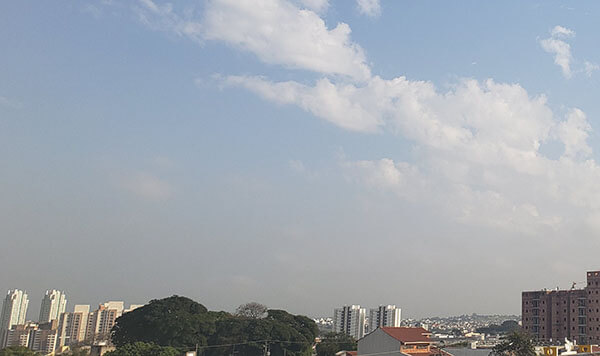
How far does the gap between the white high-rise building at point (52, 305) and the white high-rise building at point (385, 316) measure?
255 ft

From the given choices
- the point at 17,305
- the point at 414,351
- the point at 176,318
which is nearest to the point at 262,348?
the point at 176,318

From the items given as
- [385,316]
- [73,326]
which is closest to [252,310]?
[73,326]

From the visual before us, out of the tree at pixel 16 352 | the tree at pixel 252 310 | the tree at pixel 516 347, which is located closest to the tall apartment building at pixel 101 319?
the tree at pixel 252 310

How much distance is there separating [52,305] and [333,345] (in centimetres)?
10079

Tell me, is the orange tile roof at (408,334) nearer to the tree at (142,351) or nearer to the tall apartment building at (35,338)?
the tree at (142,351)

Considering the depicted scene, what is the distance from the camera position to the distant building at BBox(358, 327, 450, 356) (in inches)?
1703

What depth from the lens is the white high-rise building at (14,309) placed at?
12900 cm

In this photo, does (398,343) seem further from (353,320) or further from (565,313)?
(353,320)

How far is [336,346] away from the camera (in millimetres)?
62531

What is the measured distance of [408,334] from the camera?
147 feet

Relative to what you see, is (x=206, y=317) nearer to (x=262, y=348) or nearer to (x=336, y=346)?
(x=262, y=348)

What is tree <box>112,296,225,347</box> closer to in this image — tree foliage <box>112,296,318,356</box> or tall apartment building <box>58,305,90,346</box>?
tree foliage <box>112,296,318,356</box>

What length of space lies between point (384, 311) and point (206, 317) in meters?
108

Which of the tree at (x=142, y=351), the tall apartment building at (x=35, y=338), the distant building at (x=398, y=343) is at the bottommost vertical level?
the tall apartment building at (x=35, y=338)
